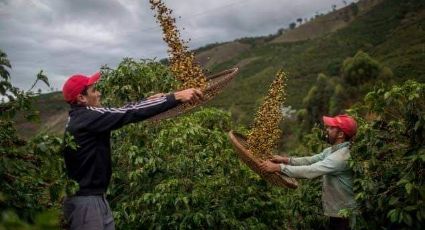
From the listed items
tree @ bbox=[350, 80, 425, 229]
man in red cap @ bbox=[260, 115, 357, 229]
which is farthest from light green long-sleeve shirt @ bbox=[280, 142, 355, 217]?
tree @ bbox=[350, 80, 425, 229]

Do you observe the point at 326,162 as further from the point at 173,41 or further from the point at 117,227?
the point at 117,227

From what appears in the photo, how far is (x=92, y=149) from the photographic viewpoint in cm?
372

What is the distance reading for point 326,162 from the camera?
496 centimetres

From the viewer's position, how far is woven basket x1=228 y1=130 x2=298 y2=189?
4.86 m

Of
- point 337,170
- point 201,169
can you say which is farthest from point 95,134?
point 337,170

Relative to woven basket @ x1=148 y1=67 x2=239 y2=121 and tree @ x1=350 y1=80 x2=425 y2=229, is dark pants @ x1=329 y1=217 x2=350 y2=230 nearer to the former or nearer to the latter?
tree @ x1=350 y1=80 x2=425 y2=229

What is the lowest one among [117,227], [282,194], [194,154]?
[282,194]

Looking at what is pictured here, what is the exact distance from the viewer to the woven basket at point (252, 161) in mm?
4863

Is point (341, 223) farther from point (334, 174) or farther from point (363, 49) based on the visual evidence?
point (363, 49)

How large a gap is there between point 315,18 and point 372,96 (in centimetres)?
17683

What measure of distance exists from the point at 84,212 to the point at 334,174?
2.62m

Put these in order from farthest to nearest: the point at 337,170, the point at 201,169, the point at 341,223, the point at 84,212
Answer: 1. the point at 201,169
2. the point at 341,223
3. the point at 337,170
4. the point at 84,212

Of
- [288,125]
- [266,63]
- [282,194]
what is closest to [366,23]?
[266,63]

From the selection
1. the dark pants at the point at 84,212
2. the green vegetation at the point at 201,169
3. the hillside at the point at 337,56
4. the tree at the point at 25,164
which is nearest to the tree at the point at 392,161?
the green vegetation at the point at 201,169
